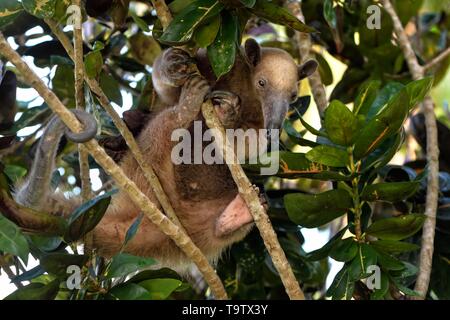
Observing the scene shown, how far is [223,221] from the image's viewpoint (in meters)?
4.20

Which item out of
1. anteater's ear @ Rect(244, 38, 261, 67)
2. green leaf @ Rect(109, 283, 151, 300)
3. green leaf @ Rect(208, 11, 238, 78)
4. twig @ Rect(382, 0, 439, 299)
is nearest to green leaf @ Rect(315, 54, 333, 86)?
twig @ Rect(382, 0, 439, 299)

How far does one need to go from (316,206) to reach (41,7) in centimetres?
152

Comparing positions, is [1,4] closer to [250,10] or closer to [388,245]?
[250,10]

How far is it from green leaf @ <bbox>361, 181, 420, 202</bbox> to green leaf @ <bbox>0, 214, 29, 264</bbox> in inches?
60.9

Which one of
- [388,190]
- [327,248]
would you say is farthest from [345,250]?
[388,190]

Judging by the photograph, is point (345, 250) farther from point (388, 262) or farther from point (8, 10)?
point (8, 10)

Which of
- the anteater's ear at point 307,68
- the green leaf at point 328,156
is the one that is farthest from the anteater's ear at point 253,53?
the green leaf at point 328,156

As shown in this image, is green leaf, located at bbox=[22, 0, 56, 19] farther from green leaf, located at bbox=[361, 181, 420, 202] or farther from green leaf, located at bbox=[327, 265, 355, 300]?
green leaf, located at bbox=[327, 265, 355, 300]

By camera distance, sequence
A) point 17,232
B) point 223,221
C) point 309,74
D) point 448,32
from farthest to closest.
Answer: point 448,32, point 309,74, point 223,221, point 17,232

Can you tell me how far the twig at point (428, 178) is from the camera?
3820 mm

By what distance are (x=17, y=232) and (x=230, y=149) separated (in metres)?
0.98

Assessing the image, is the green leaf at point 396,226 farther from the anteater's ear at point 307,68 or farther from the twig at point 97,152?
the anteater's ear at point 307,68

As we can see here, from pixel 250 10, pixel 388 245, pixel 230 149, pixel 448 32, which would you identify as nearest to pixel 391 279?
pixel 388 245

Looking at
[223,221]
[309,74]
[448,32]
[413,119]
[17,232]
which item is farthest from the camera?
[448,32]
